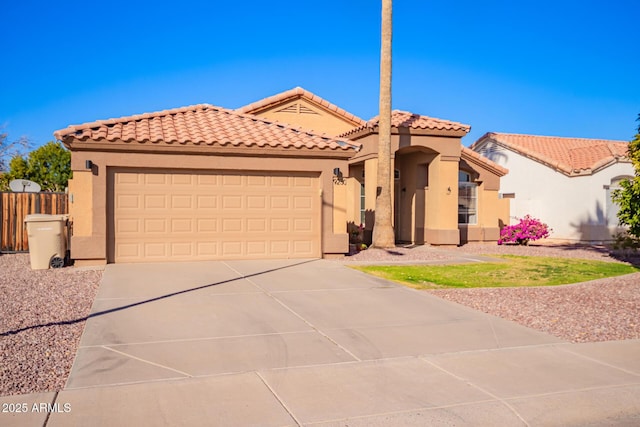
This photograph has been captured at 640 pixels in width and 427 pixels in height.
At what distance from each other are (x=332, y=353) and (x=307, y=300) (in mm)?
3170

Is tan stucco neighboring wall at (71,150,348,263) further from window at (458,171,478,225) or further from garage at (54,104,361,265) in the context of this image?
window at (458,171,478,225)

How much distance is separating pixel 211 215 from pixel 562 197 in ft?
57.6

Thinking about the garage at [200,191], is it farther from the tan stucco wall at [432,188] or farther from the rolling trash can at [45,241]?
the tan stucco wall at [432,188]

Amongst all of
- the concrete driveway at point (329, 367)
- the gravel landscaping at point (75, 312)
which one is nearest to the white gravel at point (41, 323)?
the gravel landscaping at point (75, 312)

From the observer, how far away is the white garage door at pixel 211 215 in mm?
14344

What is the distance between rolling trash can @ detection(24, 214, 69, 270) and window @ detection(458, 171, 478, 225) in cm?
1403

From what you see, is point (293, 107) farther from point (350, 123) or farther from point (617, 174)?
point (617, 174)

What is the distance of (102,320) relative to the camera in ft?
26.3

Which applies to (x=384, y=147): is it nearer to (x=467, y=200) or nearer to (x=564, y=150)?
(x=467, y=200)

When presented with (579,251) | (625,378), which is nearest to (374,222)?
(579,251)

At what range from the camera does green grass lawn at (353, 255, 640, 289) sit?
1195 cm

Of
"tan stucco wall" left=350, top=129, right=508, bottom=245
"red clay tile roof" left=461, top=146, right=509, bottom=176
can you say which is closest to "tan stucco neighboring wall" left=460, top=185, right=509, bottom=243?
"tan stucco wall" left=350, top=129, right=508, bottom=245

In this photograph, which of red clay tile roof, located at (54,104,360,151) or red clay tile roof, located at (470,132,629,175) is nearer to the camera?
red clay tile roof, located at (54,104,360,151)

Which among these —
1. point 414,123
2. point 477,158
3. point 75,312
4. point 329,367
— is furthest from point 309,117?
point 329,367
